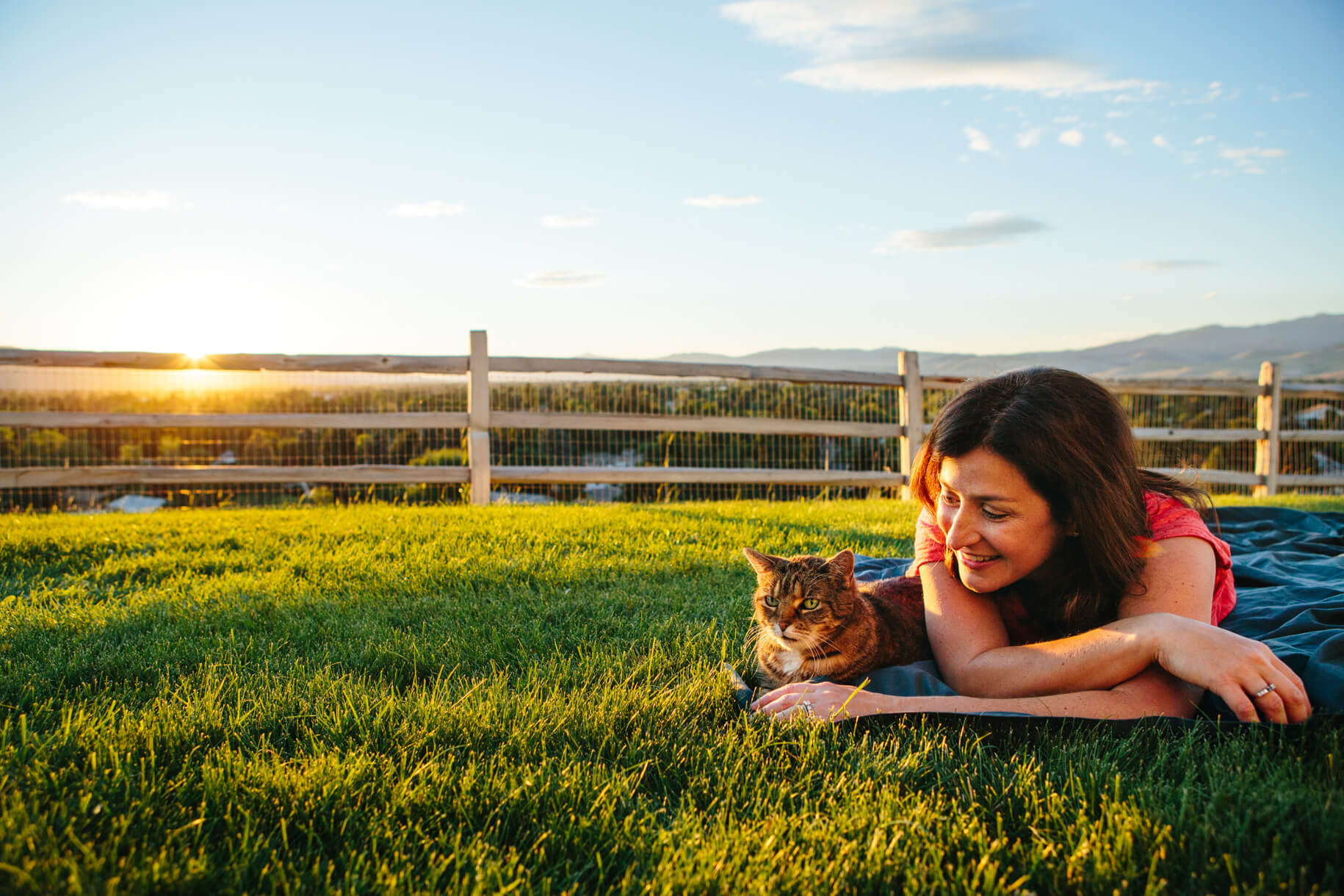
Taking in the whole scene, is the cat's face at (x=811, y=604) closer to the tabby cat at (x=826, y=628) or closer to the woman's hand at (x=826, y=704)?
the tabby cat at (x=826, y=628)

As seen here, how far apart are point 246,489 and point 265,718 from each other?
6086mm

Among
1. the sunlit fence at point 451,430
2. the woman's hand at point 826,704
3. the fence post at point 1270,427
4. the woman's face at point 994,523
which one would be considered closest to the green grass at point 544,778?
the woman's hand at point 826,704

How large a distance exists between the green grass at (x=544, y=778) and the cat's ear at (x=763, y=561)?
0.33 m

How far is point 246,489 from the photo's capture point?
732cm

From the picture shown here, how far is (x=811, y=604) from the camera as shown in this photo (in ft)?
7.98

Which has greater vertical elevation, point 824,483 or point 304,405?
point 304,405

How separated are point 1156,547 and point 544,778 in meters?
1.76

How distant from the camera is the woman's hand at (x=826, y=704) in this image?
78.5 inches

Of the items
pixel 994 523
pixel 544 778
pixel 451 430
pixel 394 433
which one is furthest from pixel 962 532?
pixel 394 433

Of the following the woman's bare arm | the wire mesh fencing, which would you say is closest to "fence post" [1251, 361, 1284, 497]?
the wire mesh fencing

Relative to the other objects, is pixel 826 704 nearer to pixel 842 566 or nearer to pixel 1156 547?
pixel 842 566

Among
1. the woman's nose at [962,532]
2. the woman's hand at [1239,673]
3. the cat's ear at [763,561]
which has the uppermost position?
the woman's nose at [962,532]

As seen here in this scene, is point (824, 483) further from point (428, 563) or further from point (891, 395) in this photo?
point (428, 563)

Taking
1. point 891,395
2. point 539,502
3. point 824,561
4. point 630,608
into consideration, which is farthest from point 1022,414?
point 891,395
